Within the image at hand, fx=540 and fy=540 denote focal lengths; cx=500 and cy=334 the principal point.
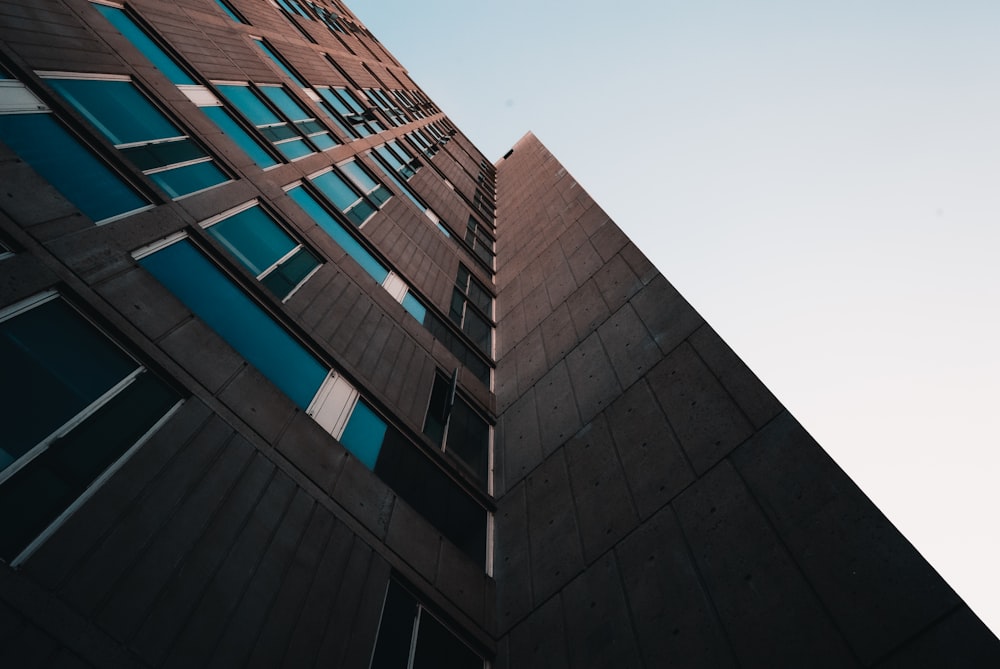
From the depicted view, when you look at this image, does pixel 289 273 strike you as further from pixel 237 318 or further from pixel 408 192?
pixel 408 192

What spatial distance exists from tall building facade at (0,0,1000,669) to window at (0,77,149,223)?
0.04m

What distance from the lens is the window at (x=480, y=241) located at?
2371cm

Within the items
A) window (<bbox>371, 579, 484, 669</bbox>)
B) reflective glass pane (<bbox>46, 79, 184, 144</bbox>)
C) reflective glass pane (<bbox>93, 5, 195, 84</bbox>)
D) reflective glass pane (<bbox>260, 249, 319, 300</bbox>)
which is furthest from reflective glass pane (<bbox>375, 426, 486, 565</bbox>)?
reflective glass pane (<bbox>93, 5, 195, 84</bbox>)

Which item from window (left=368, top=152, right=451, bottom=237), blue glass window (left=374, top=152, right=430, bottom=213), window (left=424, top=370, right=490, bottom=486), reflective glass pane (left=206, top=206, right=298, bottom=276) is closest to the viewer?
reflective glass pane (left=206, top=206, right=298, bottom=276)

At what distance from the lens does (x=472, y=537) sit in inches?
415

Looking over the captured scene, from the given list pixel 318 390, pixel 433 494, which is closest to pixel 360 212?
pixel 318 390

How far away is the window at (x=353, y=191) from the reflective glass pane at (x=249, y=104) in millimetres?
2086

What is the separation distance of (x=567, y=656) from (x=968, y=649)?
15.0 ft

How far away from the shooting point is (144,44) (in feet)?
40.5

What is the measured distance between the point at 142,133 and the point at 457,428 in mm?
8707

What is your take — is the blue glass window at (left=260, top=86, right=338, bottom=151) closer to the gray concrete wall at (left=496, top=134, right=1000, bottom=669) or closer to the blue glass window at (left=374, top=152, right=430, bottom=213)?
the blue glass window at (left=374, top=152, right=430, bottom=213)

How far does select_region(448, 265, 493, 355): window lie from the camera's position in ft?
56.6

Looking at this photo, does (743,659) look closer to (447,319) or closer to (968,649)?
(968,649)

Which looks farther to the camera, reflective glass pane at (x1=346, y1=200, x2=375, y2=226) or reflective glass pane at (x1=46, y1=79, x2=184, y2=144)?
reflective glass pane at (x1=346, y1=200, x2=375, y2=226)
